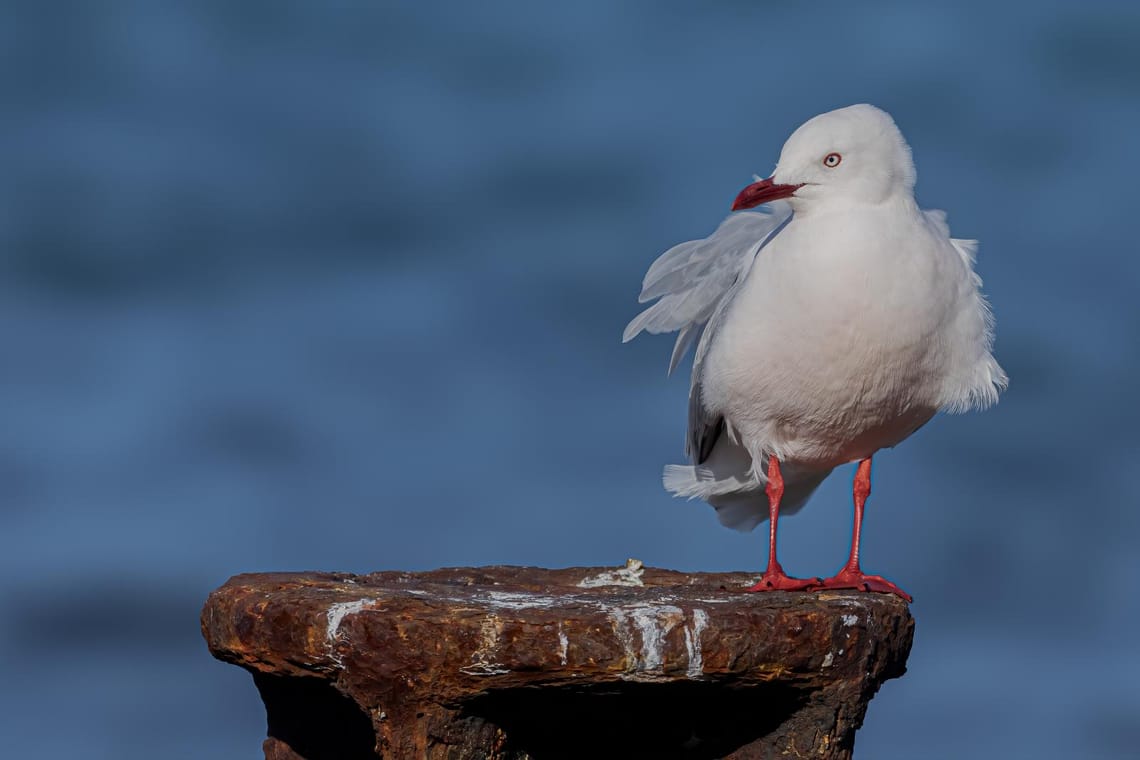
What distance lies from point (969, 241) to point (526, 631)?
305cm

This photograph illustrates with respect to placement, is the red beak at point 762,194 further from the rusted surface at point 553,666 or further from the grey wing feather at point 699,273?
the rusted surface at point 553,666

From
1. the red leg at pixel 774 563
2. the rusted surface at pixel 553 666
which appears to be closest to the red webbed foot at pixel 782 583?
the red leg at pixel 774 563

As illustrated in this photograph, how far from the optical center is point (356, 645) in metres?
5.14

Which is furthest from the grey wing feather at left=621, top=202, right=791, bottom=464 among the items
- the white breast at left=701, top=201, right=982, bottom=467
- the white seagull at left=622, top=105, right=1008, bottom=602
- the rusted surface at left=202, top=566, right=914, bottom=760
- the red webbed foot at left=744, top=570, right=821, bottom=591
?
the rusted surface at left=202, top=566, right=914, bottom=760

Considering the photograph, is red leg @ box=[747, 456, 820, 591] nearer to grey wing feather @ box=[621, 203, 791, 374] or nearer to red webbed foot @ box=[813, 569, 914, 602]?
red webbed foot @ box=[813, 569, 914, 602]

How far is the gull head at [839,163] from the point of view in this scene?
636 centimetres

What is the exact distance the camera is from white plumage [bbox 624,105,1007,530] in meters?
6.22

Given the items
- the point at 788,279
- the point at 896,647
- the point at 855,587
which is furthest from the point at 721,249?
the point at 896,647

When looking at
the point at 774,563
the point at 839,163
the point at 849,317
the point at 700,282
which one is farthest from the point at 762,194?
the point at 774,563

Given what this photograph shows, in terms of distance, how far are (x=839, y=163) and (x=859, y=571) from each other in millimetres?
1680

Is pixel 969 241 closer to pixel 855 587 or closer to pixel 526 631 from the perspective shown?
pixel 855 587

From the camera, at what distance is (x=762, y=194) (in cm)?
644

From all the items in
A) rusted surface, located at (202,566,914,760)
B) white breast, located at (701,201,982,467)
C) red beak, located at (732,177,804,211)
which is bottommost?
rusted surface, located at (202,566,914,760)

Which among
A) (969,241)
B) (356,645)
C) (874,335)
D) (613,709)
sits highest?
(969,241)
